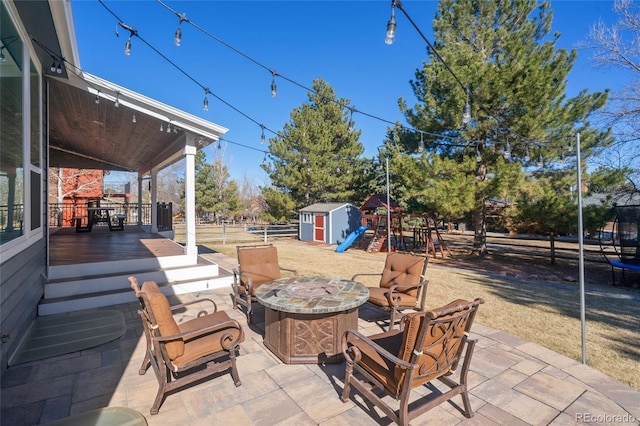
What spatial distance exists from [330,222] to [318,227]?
3.27 feet

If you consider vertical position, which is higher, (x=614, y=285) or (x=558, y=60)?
(x=558, y=60)

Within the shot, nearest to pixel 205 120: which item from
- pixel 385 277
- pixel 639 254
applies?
pixel 385 277

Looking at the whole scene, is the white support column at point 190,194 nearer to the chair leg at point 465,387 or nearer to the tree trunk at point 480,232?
the chair leg at point 465,387

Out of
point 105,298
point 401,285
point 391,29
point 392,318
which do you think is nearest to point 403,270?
point 401,285

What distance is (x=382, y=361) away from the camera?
7.32ft

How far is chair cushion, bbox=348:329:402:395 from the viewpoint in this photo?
6.76ft

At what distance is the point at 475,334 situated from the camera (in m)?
3.76

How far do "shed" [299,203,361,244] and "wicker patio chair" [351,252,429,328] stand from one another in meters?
12.4

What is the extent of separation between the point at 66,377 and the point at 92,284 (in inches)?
103

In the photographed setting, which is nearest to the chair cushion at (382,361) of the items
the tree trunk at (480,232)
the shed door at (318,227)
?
the tree trunk at (480,232)

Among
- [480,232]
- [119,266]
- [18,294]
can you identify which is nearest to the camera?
[18,294]

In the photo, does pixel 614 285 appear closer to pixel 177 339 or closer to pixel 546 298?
pixel 546 298

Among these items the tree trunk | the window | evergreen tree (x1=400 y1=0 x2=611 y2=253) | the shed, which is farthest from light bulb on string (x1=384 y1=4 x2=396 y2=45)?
the shed

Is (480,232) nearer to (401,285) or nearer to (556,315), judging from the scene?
(556,315)
